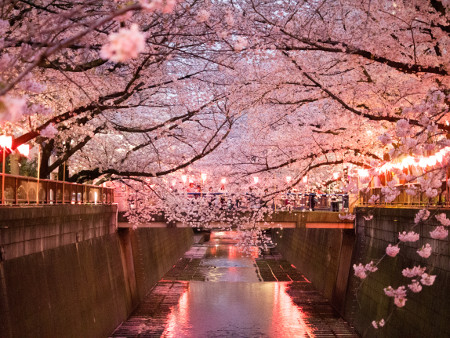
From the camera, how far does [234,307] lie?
2964 centimetres

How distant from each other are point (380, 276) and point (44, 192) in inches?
471

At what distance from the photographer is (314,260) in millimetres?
37281

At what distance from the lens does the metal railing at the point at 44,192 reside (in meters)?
14.8

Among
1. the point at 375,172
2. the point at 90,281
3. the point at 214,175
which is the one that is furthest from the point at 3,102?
the point at 214,175

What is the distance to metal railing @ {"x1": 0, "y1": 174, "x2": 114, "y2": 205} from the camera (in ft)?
48.7

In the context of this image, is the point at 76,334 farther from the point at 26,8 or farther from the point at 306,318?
the point at 306,318

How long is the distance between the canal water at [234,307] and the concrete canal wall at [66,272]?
1444 mm

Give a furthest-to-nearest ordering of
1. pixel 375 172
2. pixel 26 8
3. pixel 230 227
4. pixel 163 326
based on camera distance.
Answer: pixel 230 227, pixel 163 326, pixel 26 8, pixel 375 172

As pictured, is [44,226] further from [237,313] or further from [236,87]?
[237,313]

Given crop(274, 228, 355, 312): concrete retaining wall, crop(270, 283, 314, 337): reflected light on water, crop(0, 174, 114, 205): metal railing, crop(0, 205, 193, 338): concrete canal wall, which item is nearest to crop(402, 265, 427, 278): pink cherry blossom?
crop(0, 205, 193, 338): concrete canal wall

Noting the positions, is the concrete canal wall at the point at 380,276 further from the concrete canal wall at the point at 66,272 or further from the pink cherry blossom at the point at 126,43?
the concrete canal wall at the point at 66,272

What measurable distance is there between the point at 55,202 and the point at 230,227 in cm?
1217

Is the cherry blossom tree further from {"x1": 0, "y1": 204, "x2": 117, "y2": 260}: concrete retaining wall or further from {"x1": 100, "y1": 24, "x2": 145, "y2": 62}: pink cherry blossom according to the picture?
{"x1": 0, "y1": 204, "x2": 117, "y2": 260}: concrete retaining wall

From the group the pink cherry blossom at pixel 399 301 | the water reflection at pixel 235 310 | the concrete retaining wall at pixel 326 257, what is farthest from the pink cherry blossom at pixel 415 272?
the concrete retaining wall at pixel 326 257
